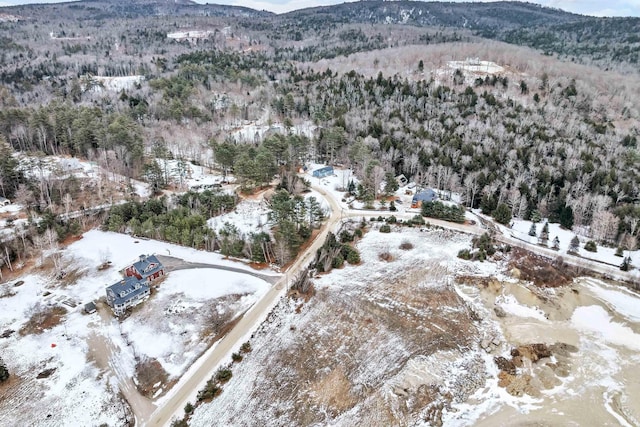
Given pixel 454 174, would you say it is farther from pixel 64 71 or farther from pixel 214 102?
pixel 64 71

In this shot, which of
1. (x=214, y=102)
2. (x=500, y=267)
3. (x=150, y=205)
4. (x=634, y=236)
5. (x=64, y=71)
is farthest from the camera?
(x=64, y=71)

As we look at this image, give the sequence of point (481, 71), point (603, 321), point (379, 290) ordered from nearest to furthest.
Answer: point (603, 321) → point (379, 290) → point (481, 71)

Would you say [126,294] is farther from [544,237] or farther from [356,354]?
[544,237]

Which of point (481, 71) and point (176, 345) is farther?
point (481, 71)

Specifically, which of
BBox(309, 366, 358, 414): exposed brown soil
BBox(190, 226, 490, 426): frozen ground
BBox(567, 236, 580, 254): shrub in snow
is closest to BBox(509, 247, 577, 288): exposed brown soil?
BBox(567, 236, 580, 254): shrub in snow

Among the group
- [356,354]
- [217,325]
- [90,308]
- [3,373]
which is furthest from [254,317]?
[3,373]

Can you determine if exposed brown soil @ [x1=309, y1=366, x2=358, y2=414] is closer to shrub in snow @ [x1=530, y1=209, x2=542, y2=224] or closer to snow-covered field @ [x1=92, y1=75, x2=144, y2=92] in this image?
shrub in snow @ [x1=530, y1=209, x2=542, y2=224]

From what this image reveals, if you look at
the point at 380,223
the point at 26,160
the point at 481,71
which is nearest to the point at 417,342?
the point at 380,223
